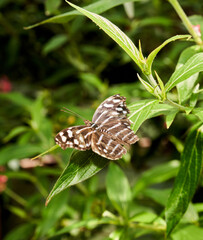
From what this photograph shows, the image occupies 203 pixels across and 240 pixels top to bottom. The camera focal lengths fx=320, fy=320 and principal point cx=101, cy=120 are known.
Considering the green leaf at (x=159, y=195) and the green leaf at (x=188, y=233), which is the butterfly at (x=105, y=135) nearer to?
the green leaf at (x=188, y=233)

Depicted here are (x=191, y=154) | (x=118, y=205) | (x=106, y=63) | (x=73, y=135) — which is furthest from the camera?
(x=106, y=63)

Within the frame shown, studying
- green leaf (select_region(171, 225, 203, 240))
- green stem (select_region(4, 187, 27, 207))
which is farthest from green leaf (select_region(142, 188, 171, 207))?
green stem (select_region(4, 187, 27, 207))

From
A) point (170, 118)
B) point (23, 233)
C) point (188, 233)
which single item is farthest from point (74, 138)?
point (23, 233)

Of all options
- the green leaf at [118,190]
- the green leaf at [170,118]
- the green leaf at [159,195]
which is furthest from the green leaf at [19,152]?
the green leaf at [170,118]

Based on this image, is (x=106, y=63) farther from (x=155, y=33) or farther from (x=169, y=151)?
(x=169, y=151)

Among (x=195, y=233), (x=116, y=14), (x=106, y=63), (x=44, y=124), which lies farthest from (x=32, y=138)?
(x=195, y=233)

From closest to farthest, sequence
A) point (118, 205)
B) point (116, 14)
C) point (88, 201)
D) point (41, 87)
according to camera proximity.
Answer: point (118, 205) < point (88, 201) < point (116, 14) < point (41, 87)
